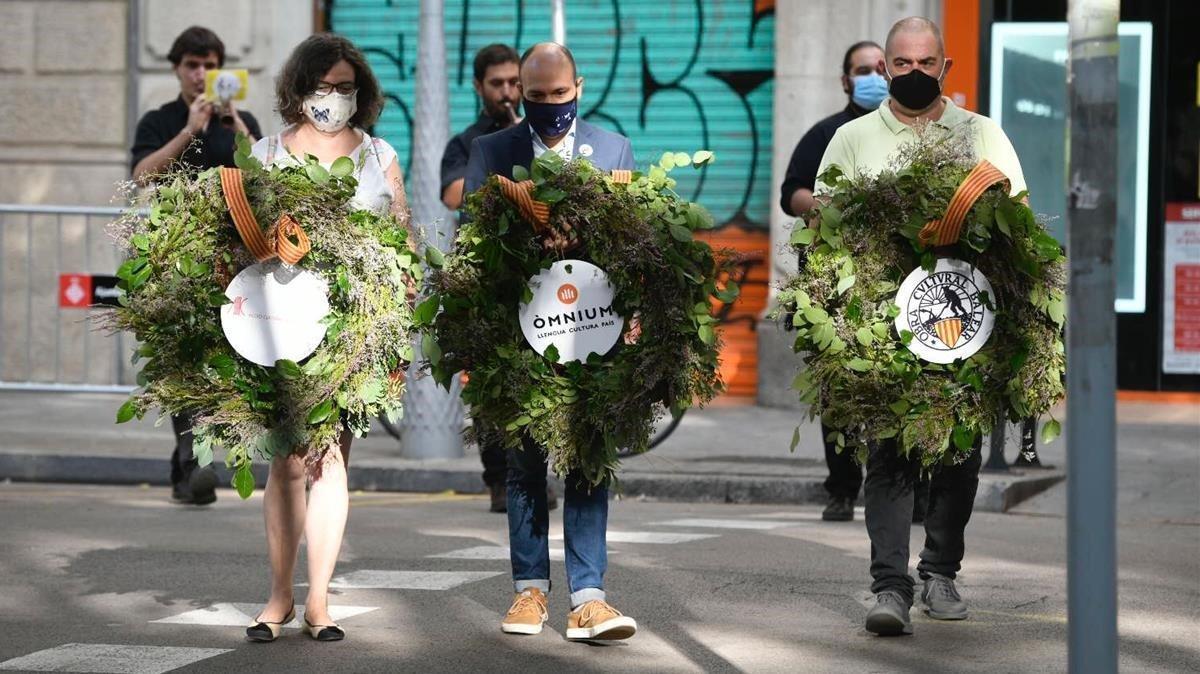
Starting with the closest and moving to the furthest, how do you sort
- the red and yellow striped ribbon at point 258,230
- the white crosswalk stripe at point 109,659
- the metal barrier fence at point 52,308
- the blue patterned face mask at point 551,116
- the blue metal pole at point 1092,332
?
the blue metal pole at point 1092,332
the white crosswalk stripe at point 109,659
the red and yellow striped ribbon at point 258,230
the blue patterned face mask at point 551,116
the metal barrier fence at point 52,308

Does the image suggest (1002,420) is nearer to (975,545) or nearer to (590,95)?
(975,545)

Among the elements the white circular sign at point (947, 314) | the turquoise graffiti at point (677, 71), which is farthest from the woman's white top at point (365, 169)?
the turquoise graffiti at point (677, 71)

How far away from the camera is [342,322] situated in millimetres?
6055

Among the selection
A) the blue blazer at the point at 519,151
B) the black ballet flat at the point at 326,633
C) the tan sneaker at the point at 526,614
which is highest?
the blue blazer at the point at 519,151

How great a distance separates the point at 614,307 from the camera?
6078 mm

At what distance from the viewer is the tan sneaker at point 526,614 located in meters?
6.18

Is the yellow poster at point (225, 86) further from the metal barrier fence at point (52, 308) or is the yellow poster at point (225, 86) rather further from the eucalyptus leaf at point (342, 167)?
the metal barrier fence at point (52, 308)

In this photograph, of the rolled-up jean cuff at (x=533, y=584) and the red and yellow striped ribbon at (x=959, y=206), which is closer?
the red and yellow striped ribbon at (x=959, y=206)

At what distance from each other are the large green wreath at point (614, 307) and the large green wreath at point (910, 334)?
1.15 feet

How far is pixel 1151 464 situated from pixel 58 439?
6.48 meters

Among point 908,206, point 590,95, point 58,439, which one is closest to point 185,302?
point 908,206

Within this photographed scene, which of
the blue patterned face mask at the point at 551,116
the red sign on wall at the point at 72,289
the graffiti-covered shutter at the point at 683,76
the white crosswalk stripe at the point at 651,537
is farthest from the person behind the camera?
the graffiti-covered shutter at the point at 683,76

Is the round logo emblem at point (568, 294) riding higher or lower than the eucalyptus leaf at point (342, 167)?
lower

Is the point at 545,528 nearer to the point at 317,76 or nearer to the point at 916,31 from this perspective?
the point at 317,76
